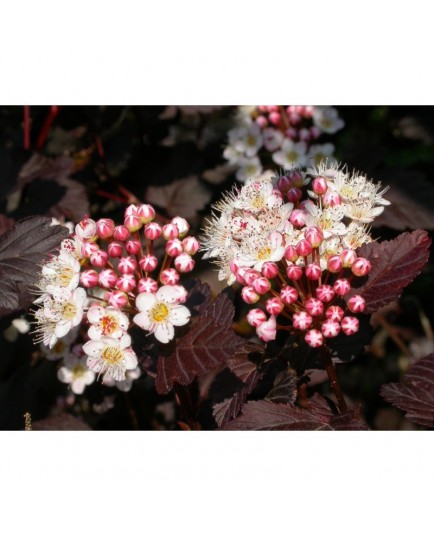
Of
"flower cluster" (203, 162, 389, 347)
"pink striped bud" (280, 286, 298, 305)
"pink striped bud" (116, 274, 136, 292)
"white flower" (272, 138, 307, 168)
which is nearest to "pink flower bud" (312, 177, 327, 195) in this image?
"flower cluster" (203, 162, 389, 347)

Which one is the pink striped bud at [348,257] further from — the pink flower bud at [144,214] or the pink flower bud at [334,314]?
the pink flower bud at [144,214]

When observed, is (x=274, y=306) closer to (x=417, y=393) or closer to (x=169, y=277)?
(x=169, y=277)

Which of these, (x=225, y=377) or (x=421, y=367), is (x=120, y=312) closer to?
(x=225, y=377)

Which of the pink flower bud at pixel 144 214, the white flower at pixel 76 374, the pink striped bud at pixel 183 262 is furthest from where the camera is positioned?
the white flower at pixel 76 374

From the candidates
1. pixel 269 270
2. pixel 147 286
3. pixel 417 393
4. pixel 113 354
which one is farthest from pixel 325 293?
pixel 113 354

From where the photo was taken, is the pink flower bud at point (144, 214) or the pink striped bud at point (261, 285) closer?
the pink striped bud at point (261, 285)

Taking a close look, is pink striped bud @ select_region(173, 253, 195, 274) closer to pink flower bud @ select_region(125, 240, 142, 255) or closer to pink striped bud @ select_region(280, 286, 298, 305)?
pink flower bud @ select_region(125, 240, 142, 255)

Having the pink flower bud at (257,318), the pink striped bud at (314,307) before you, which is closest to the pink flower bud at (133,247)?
the pink flower bud at (257,318)
